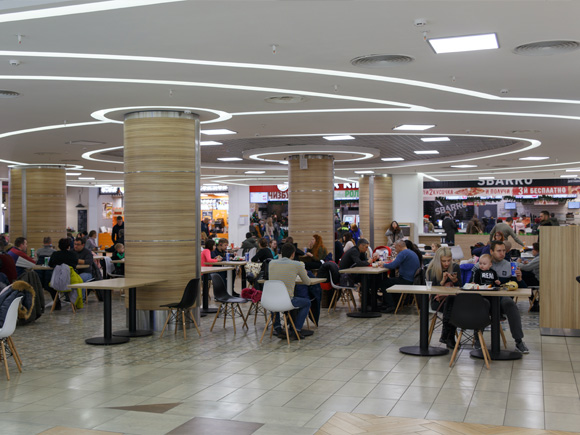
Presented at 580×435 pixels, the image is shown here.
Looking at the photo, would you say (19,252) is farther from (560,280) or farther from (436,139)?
(560,280)

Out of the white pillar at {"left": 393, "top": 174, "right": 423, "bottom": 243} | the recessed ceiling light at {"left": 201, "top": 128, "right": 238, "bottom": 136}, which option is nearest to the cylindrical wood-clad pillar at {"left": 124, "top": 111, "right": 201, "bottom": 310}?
the recessed ceiling light at {"left": 201, "top": 128, "right": 238, "bottom": 136}

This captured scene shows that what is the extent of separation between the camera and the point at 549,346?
27.3 ft

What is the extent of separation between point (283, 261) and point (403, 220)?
48.5 feet

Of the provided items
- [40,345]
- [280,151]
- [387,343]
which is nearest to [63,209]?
[280,151]

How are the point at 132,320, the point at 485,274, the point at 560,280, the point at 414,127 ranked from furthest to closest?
the point at 414,127
the point at 132,320
the point at 560,280
the point at 485,274

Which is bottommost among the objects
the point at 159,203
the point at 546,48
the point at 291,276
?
the point at 291,276

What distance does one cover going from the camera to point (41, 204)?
56.5ft

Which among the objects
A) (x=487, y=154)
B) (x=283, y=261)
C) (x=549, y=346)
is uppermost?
(x=487, y=154)

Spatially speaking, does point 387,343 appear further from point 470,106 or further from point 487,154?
point 487,154

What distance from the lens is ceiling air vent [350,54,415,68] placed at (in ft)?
21.7

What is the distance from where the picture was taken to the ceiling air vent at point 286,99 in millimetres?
8734

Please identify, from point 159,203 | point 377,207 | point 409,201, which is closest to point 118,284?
point 159,203

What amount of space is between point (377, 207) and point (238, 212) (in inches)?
375

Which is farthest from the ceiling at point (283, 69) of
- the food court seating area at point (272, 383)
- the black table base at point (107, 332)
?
the food court seating area at point (272, 383)
